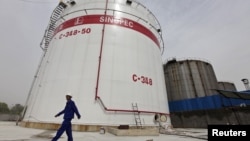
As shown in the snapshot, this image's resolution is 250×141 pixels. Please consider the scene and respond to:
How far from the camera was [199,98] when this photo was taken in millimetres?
19969

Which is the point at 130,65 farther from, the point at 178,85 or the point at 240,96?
the point at 178,85

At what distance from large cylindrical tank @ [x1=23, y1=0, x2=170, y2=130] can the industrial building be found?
5760mm

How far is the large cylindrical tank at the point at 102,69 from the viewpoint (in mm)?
11727

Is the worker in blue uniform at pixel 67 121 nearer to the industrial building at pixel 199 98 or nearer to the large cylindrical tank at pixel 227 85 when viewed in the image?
the industrial building at pixel 199 98

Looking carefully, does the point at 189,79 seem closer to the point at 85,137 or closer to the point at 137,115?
the point at 137,115

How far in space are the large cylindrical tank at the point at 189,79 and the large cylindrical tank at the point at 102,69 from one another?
977cm

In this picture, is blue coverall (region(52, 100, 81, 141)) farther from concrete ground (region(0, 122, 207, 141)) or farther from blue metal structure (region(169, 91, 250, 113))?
blue metal structure (region(169, 91, 250, 113))

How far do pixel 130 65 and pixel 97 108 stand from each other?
4.58 meters

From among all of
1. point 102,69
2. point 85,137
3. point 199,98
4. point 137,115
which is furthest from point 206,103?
point 85,137

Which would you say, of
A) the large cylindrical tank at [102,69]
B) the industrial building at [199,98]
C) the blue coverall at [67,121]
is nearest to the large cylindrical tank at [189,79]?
the industrial building at [199,98]

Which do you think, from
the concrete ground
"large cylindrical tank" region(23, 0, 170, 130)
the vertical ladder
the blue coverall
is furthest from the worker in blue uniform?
the vertical ladder

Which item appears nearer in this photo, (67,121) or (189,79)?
(67,121)

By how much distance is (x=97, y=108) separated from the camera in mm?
11359

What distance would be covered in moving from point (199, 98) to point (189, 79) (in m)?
5.40
